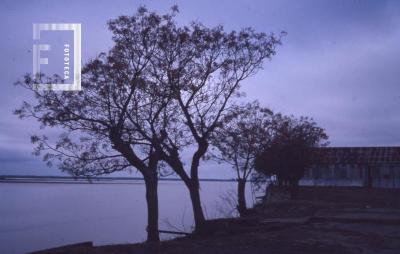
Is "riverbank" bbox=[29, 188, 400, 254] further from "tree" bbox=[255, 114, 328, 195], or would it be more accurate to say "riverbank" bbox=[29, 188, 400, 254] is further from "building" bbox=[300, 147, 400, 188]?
"building" bbox=[300, 147, 400, 188]

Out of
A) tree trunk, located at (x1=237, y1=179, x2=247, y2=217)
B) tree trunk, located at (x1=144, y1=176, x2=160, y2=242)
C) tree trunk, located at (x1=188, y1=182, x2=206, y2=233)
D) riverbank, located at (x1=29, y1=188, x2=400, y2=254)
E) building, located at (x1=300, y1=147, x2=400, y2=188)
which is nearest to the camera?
riverbank, located at (x1=29, y1=188, x2=400, y2=254)

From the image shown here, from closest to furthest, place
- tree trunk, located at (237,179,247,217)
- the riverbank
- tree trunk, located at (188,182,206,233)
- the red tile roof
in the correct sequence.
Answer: the riverbank, tree trunk, located at (188,182,206,233), tree trunk, located at (237,179,247,217), the red tile roof

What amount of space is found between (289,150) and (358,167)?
47.9 feet

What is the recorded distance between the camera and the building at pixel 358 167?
43.5 m

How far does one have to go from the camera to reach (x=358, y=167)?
46.0 metres

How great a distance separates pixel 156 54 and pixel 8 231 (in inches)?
1183

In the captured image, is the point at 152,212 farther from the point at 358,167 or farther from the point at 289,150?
the point at 358,167

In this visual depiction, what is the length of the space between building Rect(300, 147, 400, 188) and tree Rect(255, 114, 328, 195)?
4.52m

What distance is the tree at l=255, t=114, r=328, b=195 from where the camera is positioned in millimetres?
32906

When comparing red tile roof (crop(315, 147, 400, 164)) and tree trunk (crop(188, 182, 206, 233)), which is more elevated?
red tile roof (crop(315, 147, 400, 164))

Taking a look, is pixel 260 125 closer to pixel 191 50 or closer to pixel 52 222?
pixel 191 50

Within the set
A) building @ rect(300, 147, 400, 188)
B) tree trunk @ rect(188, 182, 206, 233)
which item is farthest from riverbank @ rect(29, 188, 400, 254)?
building @ rect(300, 147, 400, 188)

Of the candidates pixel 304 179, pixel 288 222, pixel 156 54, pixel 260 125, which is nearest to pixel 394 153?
pixel 304 179

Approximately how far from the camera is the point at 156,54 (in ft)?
55.4
